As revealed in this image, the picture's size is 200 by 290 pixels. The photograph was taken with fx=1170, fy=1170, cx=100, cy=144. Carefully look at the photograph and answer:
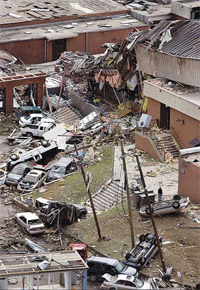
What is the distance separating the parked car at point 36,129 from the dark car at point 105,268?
20.3m

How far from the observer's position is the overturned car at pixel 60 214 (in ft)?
201

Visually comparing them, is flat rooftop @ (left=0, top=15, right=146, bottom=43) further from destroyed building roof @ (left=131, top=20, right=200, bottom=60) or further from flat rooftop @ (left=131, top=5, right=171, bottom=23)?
destroyed building roof @ (left=131, top=20, right=200, bottom=60)

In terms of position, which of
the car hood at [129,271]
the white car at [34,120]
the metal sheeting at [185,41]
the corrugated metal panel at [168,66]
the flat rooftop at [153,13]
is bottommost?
the white car at [34,120]

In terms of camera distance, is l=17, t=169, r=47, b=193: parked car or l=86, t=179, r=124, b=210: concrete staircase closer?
l=86, t=179, r=124, b=210: concrete staircase

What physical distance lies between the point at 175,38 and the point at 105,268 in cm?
2336

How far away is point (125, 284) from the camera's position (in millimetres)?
53562

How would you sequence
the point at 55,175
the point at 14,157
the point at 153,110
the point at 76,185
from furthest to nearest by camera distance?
the point at 153,110
the point at 14,157
the point at 55,175
the point at 76,185

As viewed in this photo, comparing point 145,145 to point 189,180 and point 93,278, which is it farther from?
point 93,278

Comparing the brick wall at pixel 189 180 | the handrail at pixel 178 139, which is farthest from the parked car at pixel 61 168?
the brick wall at pixel 189 180

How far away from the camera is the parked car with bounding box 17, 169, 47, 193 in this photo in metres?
66.6

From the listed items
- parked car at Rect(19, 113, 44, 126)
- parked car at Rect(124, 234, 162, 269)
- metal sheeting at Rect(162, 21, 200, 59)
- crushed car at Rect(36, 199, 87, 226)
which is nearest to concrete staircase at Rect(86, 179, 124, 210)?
crushed car at Rect(36, 199, 87, 226)

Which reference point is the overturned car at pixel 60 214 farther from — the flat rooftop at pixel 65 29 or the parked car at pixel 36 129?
the flat rooftop at pixel 65 29

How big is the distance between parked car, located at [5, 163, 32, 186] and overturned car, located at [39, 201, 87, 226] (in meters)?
5.97

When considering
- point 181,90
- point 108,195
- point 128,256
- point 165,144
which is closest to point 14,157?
point 108,195
